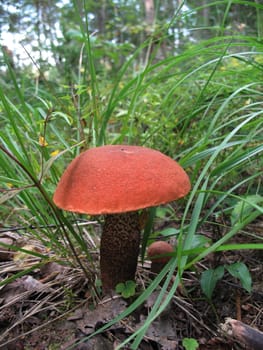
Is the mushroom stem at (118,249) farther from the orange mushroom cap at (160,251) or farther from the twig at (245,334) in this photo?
the twig at (245,334)

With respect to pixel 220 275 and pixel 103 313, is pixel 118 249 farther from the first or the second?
pixel 220 275

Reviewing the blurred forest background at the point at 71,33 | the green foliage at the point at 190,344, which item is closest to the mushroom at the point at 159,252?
the green foliage at the point at 190,344

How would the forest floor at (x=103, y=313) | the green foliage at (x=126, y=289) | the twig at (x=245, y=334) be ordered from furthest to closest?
the green foliage at (x=126, y=289), the forest floor at (x=103, y=313), the twig at (x=245, y=334)

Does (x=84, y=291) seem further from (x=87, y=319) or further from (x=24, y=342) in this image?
(x=24, y=342)

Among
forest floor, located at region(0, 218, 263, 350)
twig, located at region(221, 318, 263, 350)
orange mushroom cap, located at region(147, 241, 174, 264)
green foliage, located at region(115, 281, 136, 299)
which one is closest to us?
twig, located at region(221, 318, 263, 350)

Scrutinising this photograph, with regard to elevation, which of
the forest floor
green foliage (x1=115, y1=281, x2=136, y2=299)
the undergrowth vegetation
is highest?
the undergrowth vegetation

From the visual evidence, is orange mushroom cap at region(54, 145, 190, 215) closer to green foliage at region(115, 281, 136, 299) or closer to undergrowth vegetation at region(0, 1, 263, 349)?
undergrowth vegetation at region(0, 1, 263, 349)

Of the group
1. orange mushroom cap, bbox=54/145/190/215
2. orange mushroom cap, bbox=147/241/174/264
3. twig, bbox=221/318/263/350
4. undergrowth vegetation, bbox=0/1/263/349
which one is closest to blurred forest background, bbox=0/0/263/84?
undergrowth vegetation, bbox=0/1/263/349

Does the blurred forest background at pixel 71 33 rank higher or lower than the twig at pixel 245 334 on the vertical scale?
higher
